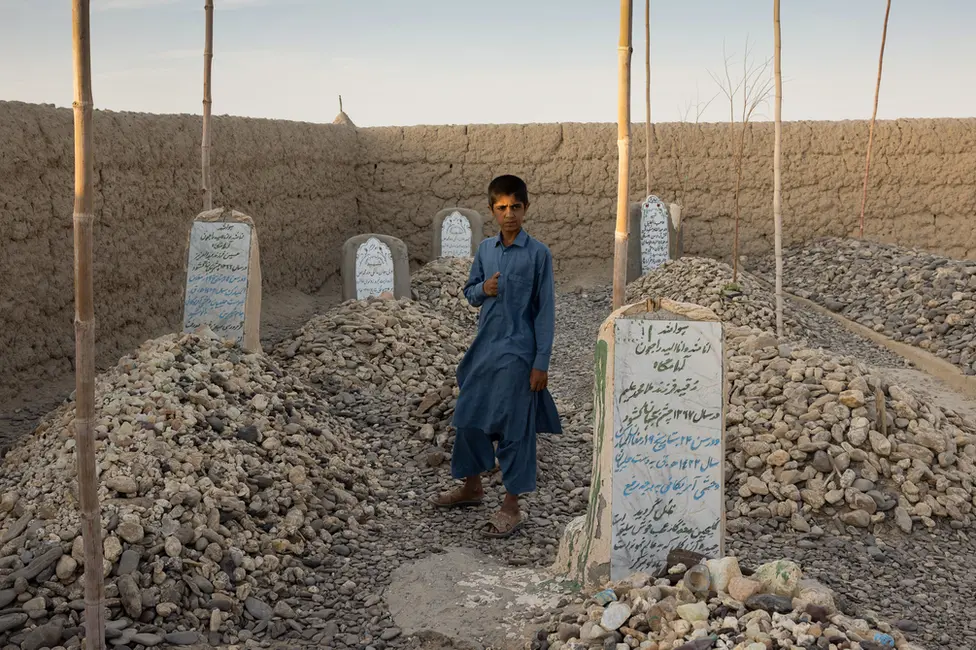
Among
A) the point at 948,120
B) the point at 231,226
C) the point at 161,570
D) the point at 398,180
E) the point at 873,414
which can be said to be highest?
the point at 948,120

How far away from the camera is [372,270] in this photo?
938 centimetres

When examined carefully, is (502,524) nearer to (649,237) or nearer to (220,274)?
(220,274)

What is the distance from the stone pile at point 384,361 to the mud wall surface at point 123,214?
1466 mm

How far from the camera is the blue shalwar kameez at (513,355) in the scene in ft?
14.4

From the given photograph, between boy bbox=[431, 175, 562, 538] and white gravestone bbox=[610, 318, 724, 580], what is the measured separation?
87 cm

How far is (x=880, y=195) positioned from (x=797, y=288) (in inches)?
103

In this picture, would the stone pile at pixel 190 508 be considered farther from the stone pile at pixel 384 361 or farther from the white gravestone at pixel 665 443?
the white gravestone at pixel 665 443

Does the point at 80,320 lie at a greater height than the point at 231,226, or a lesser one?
lesser

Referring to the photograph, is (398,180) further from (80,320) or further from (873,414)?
(80,320)

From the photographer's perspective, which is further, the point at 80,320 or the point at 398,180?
the point at 398,180

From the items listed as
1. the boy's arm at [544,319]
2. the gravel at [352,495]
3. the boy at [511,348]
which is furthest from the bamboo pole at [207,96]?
the boy's arm at [544,319]

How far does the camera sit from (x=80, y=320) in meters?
3.14

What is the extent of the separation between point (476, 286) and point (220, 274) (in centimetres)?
246

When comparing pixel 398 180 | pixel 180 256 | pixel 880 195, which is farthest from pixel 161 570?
pixel 880 195
